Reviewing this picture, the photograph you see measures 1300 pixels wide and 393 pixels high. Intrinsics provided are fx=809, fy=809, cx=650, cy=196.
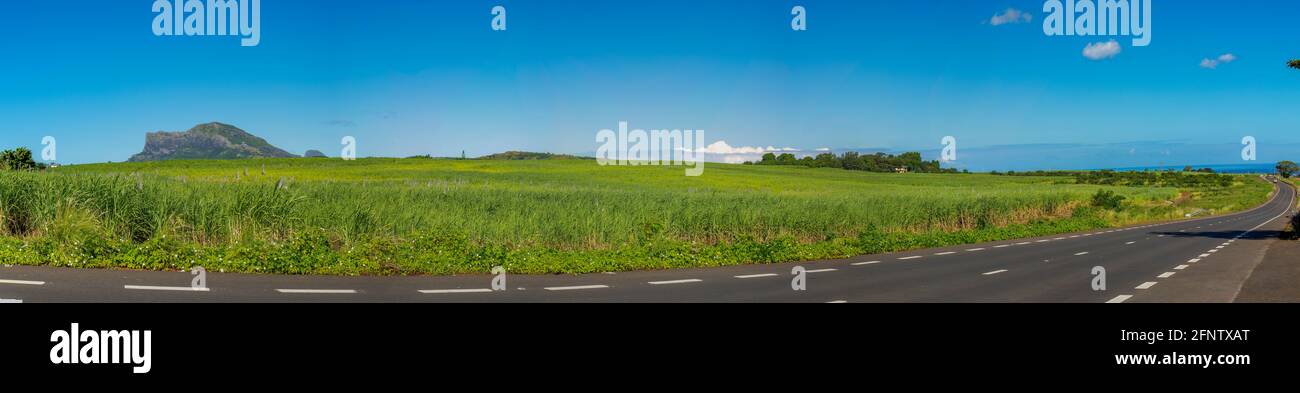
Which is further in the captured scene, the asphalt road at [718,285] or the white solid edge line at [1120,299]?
the white solid edge line at [1120,299]

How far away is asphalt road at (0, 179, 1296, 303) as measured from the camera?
1090 cm

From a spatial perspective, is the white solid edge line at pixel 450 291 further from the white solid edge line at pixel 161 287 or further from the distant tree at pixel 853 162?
the distant tree at pixel 853 162

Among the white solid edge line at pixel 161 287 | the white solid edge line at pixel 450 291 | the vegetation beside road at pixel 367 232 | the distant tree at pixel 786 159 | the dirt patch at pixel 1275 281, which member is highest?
the distant tree at pixel 786 159

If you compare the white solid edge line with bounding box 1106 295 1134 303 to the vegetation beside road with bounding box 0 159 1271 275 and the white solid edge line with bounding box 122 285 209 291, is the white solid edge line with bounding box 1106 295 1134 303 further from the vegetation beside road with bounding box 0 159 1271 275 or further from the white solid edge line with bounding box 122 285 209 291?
the white solid edge line with bounding box 122 285 209 291

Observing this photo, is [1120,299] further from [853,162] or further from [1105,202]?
[853,162]

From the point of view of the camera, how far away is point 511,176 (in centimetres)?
8175

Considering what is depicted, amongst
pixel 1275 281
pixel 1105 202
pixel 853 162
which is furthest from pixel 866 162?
pixel 1275 281

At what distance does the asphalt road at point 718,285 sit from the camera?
10.9 metres

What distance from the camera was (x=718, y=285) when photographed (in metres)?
13.0

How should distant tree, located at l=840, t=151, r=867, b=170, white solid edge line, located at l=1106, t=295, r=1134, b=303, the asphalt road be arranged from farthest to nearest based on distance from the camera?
distant tree, located at l=840, t=151, r=867, b=170 → white solid edge line, located at l=1106, t=295, r=1134, b=303 → the asphalt road

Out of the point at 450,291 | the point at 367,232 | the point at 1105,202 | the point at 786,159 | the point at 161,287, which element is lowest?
the point at 450,291

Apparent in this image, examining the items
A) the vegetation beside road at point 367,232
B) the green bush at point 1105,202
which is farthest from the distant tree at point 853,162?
the vegetation beside road at point 367,232

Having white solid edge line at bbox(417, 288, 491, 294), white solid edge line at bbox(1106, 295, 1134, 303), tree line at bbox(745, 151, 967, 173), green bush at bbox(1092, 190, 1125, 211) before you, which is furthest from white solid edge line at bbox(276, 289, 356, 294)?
tree line at bbox(745, 151, 967, 173)
